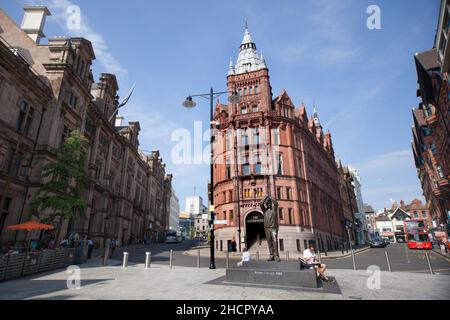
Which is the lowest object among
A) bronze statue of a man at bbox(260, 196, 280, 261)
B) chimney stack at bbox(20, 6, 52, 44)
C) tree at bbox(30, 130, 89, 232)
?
bronze statue of a man at bbox(260, 196, 280, 261)

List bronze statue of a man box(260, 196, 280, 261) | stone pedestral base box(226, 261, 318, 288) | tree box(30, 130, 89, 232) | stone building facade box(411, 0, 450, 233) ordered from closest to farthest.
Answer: stone pedestral base box(226, 261, 318, 288), bronze statue of a man box(260, 196, 280, 261), tree box(30, 130, 89, 232), stone building facade box(411, 0, 450, 233)

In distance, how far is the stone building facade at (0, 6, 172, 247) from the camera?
19.0 m

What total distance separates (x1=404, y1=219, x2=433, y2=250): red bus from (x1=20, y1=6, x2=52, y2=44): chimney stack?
60.1 meters

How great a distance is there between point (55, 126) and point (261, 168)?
2551 cm

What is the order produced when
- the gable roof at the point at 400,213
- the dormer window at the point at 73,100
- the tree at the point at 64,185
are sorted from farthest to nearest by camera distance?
the gable roof at the point at 400,213
the dormer window at the point at 73,100
the tree at the point at 64,185

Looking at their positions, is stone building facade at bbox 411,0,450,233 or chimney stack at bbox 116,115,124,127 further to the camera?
chimney stack at bbox 116,115,124,127

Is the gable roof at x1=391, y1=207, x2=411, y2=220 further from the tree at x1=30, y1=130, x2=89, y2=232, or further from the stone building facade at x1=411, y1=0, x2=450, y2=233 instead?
the tree at x1=30, y1=130, x2=89, y2=232

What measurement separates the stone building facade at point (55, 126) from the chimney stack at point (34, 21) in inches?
4.2

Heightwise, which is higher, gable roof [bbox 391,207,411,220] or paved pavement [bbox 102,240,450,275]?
gable roof [bbox 391,207,411,220]

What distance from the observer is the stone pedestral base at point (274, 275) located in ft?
27.7

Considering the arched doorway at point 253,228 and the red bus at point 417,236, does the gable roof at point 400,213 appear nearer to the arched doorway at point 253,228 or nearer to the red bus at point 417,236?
the red bus at point 417,236

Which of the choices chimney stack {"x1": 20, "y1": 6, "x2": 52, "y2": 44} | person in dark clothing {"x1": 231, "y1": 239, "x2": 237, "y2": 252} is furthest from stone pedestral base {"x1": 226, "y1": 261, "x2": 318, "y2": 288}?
chimney stack {"x1": 20, "y1": 6, "x2": 52, "y2": 44}

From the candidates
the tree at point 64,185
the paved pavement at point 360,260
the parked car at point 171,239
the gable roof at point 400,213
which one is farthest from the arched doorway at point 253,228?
the gable roof at point 400,213

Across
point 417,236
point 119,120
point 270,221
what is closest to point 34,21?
point 119,120
